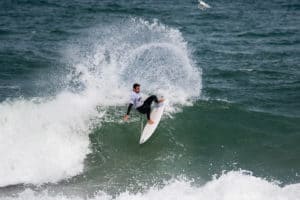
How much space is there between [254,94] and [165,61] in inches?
196

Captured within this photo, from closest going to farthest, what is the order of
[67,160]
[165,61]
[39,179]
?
[39,179], [67,160], [165,61]

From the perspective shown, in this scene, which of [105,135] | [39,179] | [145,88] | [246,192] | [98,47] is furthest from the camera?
[98,47]

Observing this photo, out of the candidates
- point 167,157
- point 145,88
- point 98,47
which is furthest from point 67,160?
point 98,47

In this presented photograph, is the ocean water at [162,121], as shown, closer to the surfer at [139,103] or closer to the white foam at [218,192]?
the white foam at [218,192]

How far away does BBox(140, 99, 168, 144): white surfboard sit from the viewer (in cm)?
1853

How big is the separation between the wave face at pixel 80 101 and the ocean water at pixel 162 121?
0.05 meters

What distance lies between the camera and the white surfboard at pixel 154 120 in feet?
60.8

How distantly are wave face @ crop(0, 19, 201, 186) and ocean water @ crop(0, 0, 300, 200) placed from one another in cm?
5

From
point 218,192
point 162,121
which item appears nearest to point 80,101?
point 162,121

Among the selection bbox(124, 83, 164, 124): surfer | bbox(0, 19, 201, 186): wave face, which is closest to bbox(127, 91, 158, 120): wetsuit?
bbox(124, 83, 164, 124): surfer

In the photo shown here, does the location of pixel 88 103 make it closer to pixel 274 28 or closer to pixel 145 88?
pixel 145 88

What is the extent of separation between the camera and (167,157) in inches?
698

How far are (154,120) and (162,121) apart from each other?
994 millimetres

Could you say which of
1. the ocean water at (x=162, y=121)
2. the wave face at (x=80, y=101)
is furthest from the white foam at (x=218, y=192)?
the wave face at (x=80, y=101)
